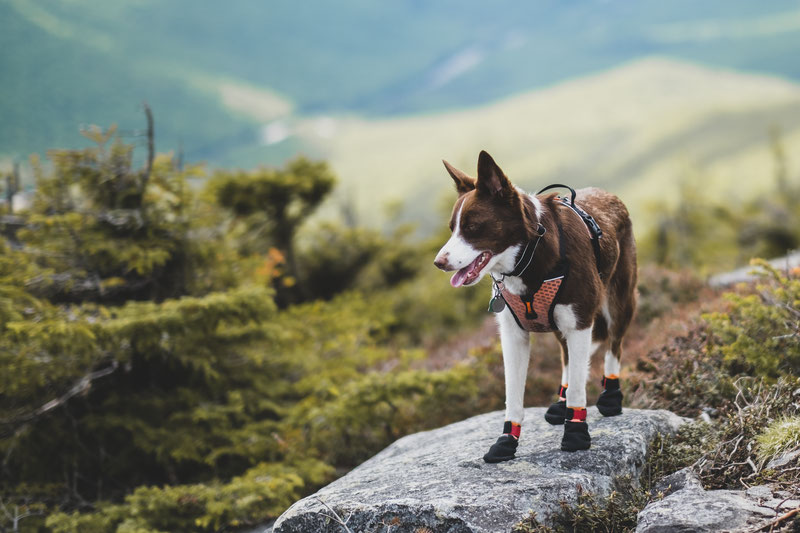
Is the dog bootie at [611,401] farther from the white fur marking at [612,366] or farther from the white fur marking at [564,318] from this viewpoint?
the white fur marking at [564,318]

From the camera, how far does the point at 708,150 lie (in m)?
138

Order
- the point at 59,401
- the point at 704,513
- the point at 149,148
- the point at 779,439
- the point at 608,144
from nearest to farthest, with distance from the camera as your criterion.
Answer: the point at 704,513 → the point at 779,439 → the point at 59,401 → the point at 149,148 → the point at 608,144

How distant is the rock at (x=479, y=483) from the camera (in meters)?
3.44

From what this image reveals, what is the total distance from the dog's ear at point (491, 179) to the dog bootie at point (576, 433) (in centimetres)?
162

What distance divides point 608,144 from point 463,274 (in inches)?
6896

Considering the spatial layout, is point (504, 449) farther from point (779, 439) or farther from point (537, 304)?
point (779, 439)

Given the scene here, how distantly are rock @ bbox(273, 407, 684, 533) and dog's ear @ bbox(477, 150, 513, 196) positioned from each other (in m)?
1.84

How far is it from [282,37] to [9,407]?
212 meters

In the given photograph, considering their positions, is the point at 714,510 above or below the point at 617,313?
below

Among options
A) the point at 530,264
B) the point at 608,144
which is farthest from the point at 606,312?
the point at 608,144

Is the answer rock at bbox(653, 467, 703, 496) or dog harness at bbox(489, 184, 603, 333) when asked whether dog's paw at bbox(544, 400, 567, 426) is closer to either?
rock at bbox(653, 467, 703, 496)

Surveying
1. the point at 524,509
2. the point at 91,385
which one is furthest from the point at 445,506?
the point at 91,385

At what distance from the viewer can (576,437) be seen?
13.0ft

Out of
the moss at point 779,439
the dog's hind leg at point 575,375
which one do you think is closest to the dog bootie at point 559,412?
the dog's hind leg at point 575,375
